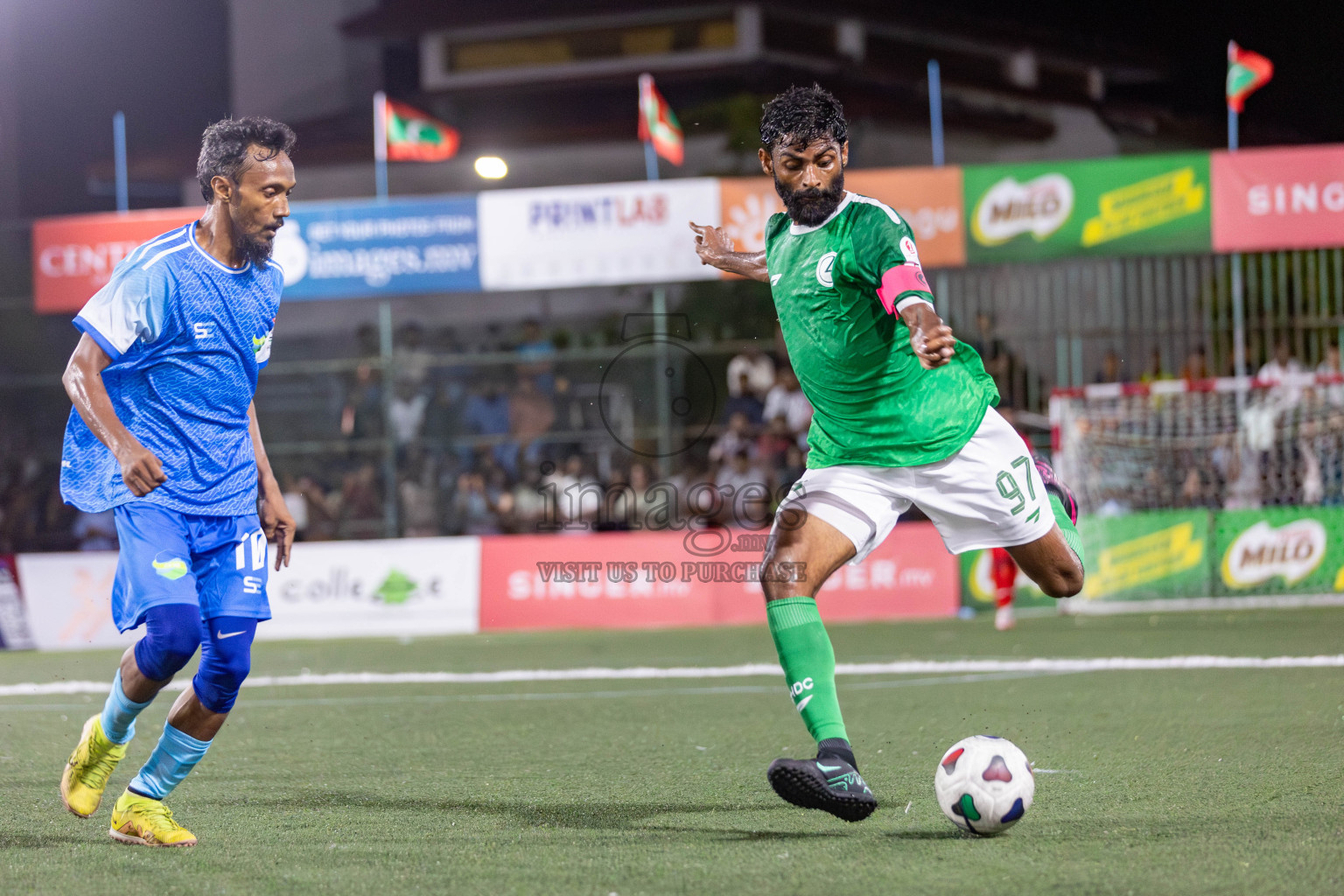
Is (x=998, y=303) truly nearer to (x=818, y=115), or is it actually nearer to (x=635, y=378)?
(x=635, y=378)

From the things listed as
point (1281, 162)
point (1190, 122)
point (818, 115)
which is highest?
point (1190, 122)

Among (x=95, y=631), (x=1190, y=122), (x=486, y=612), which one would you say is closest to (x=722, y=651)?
(x=486, y=612)

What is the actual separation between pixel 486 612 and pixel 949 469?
11.4 m

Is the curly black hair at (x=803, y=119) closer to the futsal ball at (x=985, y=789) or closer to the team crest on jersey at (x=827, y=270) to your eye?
the team crest on jersey at (x=827, y=270)

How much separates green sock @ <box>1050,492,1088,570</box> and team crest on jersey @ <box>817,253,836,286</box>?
51.0 inches

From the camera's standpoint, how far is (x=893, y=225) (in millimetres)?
4715

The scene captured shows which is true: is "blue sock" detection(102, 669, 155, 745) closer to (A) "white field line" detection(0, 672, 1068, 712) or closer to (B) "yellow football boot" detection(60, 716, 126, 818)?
(B) "yellow football boot" detection(60, 716, 126, 818)

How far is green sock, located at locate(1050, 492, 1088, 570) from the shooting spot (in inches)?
209

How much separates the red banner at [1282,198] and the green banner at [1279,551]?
9.60 feet

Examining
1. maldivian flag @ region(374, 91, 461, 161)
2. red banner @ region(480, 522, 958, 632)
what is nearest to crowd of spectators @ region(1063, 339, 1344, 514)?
red banner @ region(480, 522, 958, 632)

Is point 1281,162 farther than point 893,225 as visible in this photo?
Yes

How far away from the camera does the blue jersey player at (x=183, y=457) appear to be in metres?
4.54

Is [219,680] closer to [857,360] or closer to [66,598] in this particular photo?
[857,360]

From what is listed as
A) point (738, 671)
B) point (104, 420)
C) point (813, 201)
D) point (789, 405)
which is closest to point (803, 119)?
point (813, 201)
